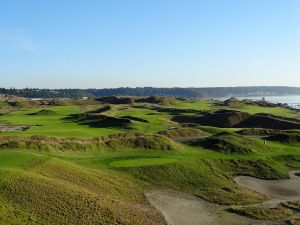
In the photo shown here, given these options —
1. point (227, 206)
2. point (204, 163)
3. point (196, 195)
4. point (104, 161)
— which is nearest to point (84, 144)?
point (104, 161)

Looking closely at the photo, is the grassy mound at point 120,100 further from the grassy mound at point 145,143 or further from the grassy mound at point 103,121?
the grassy mound at point 145,143

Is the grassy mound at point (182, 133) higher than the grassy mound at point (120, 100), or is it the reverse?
the grassy mound at point (120, 100)

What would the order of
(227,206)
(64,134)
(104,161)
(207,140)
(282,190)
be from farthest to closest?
(64,134) → (207,140) → (104,161) → (282,190) → (227,206)

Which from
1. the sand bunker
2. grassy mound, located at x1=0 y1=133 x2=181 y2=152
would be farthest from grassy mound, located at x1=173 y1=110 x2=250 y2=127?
the sand bunker

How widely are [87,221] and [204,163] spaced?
17.6 m

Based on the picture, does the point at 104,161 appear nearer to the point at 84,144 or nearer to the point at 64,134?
the point at 84,144

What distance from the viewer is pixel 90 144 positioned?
45.4 metres

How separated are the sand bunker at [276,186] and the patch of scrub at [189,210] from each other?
6.26 m

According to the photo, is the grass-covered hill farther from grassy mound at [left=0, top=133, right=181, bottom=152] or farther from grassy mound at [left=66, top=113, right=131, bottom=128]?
grassy mound at [left=66, top=113, right=131, bottom=128]

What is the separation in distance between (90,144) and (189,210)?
17354 mm

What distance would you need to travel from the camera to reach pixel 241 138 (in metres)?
52.2

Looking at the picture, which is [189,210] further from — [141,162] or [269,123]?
[269,123]

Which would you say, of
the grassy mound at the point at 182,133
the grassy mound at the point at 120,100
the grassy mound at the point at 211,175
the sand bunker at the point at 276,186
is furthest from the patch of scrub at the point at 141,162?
the grassy mound at the point at 120,100

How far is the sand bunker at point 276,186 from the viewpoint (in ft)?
118
